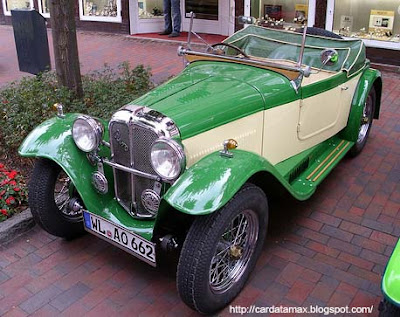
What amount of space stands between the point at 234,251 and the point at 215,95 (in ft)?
3.41

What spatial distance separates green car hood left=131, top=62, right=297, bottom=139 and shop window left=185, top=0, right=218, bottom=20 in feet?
23.2

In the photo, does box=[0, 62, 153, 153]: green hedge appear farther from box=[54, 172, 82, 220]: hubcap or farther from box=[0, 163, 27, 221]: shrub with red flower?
box=[54, 172, 82, 220]: hubcap

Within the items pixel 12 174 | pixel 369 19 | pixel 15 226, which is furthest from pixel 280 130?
pixel 369 19

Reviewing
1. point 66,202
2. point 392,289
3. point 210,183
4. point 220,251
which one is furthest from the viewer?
point 66,202

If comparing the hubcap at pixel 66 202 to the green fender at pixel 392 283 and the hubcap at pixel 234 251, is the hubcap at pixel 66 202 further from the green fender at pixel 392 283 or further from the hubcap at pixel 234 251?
the green fender at pixel 392 283

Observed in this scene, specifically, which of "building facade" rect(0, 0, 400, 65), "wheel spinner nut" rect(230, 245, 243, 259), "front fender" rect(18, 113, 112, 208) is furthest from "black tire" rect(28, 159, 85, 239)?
"building facade" rect(0, 0, 400, 65)

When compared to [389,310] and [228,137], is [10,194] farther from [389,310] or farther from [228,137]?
[389,310]

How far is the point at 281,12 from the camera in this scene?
8891 millimetres

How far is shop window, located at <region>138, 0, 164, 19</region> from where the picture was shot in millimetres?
10727

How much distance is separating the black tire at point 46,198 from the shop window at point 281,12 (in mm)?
6675

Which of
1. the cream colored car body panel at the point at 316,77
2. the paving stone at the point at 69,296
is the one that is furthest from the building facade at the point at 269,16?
the paving stone at the point at 69,296

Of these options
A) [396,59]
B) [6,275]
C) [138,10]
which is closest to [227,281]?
[6,275]

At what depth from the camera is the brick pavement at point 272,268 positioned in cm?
279

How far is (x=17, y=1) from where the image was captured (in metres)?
12.8
